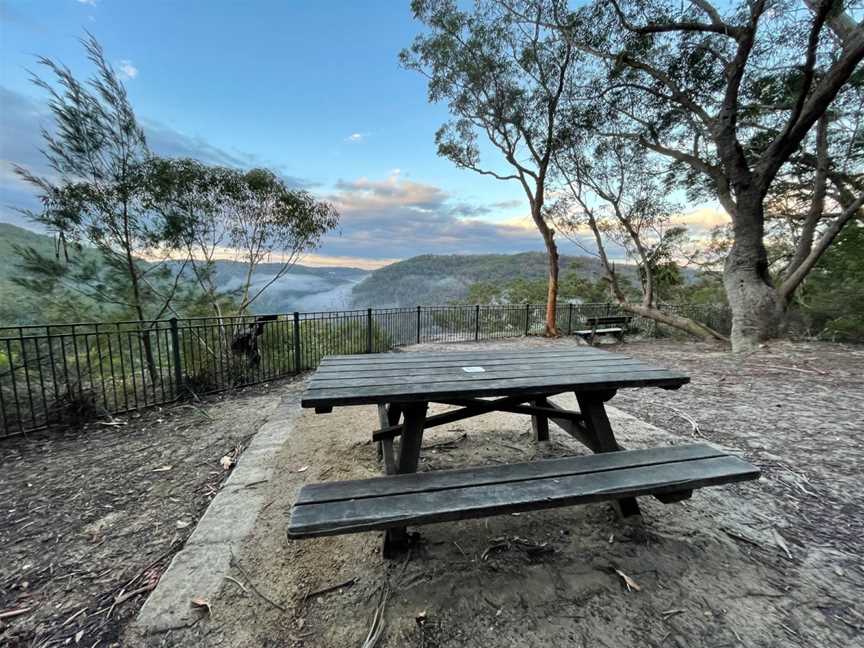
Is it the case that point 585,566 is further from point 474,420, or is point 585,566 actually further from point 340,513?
point 474,420

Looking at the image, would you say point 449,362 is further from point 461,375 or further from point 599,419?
point 599,419

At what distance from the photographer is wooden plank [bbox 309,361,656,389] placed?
192 centimetres

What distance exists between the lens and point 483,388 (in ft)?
6.00

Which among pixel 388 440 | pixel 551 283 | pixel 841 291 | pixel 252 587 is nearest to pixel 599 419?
pixel 388 440

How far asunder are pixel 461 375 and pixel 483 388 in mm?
271

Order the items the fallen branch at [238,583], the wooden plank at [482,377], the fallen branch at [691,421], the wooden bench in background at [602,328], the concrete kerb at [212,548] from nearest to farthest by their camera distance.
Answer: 1. the concrete kerb at [212,548]
2. the fallen branch at [238,583]
3. the wooden plank at [482,377]
4. the fallen branch at [691,421]
5. the wooden bench in background at [602,328]

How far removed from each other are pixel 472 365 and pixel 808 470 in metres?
2.49

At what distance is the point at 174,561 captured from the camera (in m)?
1.69

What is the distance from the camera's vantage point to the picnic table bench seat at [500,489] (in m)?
1.30

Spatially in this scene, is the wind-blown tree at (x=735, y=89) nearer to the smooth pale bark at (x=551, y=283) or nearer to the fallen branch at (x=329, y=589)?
the smooth pale bark at (x=551, y=283)

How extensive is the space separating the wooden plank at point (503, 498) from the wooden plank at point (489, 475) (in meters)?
0.03

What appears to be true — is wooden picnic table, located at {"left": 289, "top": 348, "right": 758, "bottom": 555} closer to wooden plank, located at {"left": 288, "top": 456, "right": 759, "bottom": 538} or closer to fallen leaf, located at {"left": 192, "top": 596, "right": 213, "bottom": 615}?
wooden plank, located at {"left": 288, "top": 456, "right": 759, "bottom": 538}

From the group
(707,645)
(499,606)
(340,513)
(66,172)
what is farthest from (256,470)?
(66,172)

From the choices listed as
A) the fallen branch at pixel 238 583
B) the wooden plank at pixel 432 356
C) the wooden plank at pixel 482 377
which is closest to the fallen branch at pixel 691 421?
the wooden plank at pixel 432 356
